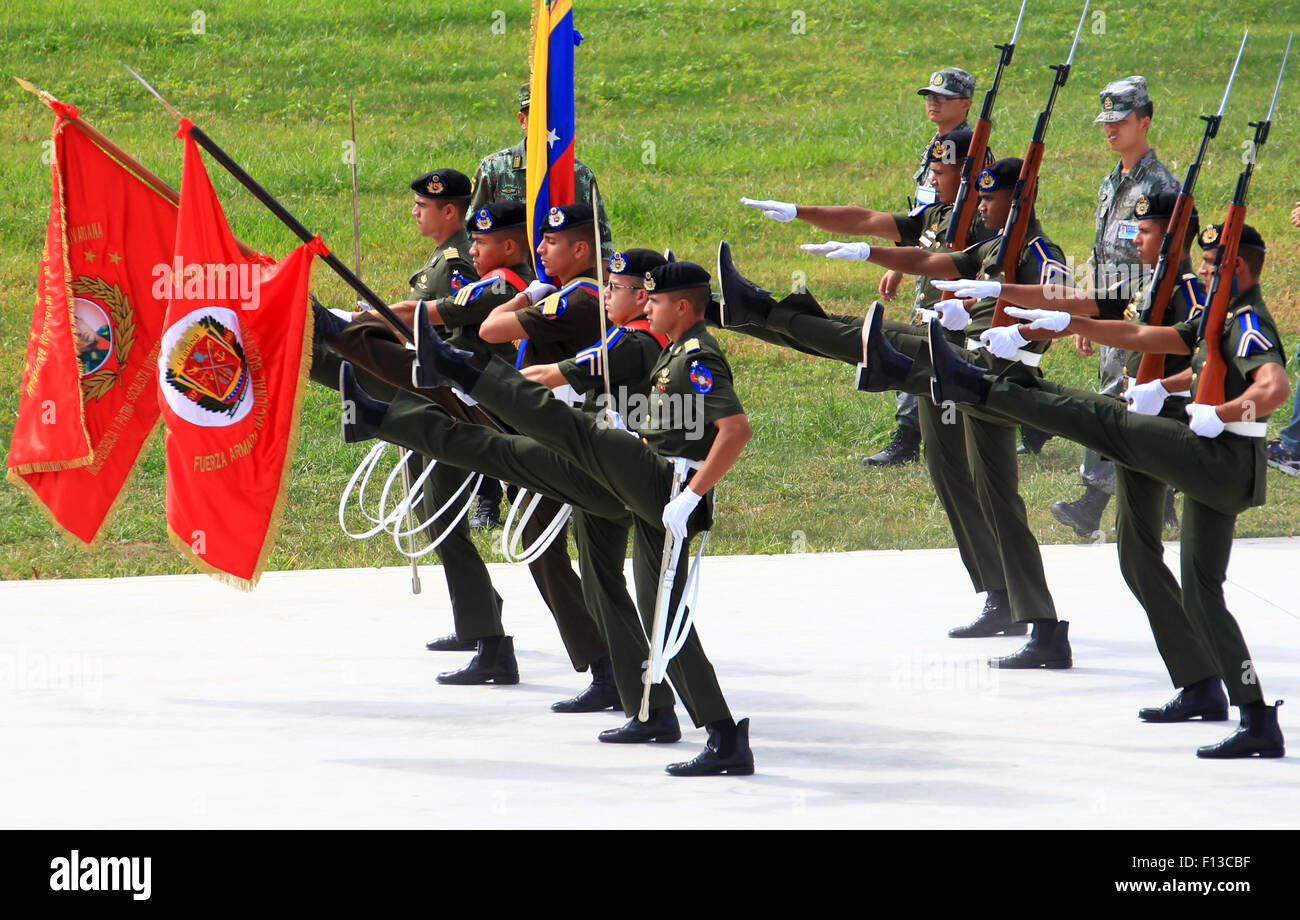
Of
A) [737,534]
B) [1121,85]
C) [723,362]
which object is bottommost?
[737,534]

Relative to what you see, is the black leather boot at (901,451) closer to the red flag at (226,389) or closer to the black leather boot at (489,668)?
the black leather boot at (489,668)

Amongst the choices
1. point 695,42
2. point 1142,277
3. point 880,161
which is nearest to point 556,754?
point 1142,277

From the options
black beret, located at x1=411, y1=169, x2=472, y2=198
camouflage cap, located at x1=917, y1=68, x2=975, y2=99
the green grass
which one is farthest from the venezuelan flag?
the green grass

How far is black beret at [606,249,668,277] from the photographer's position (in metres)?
5.89

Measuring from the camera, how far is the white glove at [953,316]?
21.4 ft

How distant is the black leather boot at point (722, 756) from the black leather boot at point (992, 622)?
2181 mm

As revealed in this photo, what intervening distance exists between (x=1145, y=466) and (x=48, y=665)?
4.31 metres

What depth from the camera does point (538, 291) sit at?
669cm

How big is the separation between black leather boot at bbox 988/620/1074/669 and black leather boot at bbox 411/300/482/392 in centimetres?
268

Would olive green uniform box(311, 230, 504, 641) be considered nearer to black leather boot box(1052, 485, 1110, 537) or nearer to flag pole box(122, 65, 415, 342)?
flag pole box(122, 65, 415, 342)

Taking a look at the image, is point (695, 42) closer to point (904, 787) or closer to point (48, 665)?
point (48, 665)

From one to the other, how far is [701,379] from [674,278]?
0.37 meters

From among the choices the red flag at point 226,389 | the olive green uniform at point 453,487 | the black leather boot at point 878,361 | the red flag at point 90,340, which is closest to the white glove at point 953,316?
the black leather boot at point 878,361

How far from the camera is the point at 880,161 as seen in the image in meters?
17.7
